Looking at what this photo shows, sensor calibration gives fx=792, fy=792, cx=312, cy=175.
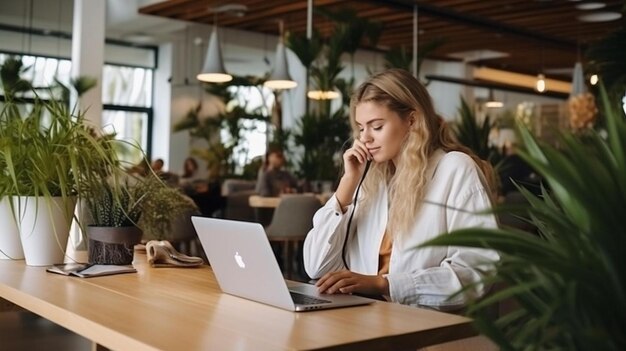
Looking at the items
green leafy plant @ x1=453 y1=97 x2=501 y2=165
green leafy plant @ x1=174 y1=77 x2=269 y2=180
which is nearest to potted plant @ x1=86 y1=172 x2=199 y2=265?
green leafy plant @ x1=453 y1=97 x2=501 y2=165

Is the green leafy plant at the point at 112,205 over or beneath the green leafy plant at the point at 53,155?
beneath

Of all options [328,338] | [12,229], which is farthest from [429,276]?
[12,229]

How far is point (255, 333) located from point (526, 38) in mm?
11484

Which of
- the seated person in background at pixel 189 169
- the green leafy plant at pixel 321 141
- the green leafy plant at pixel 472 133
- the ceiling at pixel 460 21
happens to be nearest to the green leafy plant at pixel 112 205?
the green leafy plant at pixel 472 133

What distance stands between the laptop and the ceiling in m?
8.34

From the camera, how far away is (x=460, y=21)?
11.0 meters

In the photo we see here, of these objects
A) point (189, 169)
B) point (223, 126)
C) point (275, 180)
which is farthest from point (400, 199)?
point (223, 126)

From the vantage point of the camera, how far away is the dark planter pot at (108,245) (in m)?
2.45

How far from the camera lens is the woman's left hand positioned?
2.02m

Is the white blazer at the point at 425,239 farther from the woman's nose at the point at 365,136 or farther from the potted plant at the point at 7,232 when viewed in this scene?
the potted plant at the point at 7,232

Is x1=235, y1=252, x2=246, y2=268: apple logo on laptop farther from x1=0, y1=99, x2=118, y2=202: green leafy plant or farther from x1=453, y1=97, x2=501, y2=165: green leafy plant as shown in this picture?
x1=453, y1=97, x2=501, y2=165: green leafy plant

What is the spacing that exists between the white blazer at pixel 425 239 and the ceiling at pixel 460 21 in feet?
25.3

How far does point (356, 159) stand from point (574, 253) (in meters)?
1.57

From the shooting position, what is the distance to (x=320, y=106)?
30.8 feet
